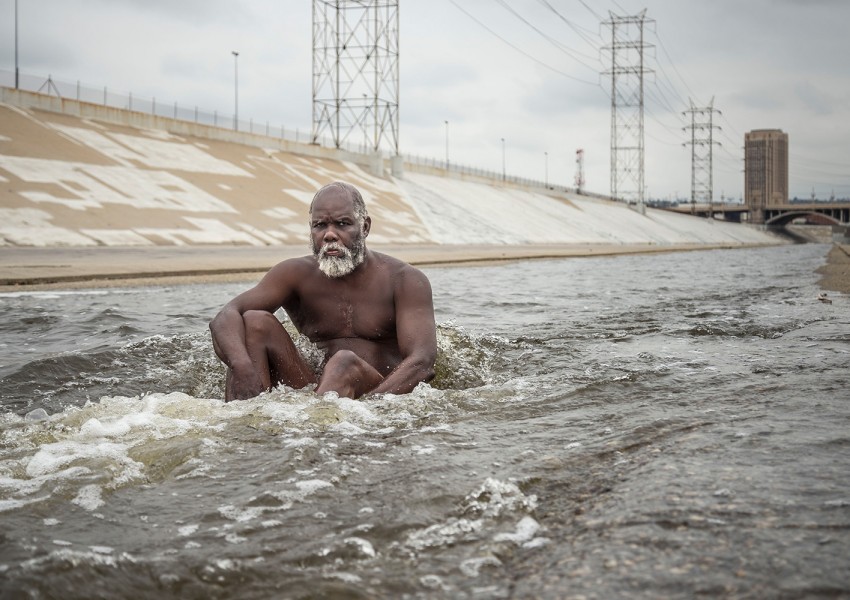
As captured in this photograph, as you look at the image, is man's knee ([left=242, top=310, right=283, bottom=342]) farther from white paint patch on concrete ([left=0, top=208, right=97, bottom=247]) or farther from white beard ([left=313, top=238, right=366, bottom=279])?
white paint patch on concrete ([left=0, top=208, right=97, bottom=247])

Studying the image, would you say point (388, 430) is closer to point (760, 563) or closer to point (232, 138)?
point (760, 563)

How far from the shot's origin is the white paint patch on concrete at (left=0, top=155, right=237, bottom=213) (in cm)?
2683

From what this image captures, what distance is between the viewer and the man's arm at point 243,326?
4.48 metres

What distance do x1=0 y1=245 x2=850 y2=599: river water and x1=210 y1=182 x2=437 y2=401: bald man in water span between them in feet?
0.63

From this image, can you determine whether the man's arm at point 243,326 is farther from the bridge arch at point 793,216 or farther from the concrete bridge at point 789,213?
the bridge arch at point 793,216

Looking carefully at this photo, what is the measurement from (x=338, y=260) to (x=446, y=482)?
6.68 ft

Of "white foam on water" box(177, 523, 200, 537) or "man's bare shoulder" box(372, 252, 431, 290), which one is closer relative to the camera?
"white foam on water" box(177, 523, 200, 537)

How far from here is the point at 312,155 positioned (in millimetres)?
48188

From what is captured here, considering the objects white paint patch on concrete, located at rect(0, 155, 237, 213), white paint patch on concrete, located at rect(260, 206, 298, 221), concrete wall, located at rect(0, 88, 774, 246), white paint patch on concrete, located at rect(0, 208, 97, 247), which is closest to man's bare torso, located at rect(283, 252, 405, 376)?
white paint patch on concrete, located at rect(0, 208, 97, 247)

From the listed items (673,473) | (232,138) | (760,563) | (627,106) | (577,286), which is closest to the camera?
(760,563)

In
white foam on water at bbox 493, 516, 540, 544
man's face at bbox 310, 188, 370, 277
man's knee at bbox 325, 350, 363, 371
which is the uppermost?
man's face at bbox 310, 188, 370, 277

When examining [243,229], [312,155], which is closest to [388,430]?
[243,229]

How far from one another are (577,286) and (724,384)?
32.4 ft

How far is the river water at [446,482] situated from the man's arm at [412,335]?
126 mm
